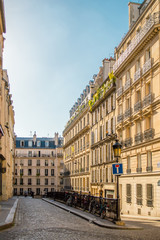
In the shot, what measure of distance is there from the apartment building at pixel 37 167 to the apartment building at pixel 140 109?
223 ft

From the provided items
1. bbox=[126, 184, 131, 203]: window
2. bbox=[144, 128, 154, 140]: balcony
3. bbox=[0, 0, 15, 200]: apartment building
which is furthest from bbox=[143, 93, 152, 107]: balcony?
bbox=[0, 0, 15, 200]: apartment building

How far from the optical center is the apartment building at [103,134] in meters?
38.0

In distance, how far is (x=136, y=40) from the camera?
1171 inches

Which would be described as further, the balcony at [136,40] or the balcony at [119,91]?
the balcony at [119,91]

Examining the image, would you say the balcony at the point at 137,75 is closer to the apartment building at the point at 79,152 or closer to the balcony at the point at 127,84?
the balcony at the point at 127,84

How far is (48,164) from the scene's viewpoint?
103062mm

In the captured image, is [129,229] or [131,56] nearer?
[129,229]

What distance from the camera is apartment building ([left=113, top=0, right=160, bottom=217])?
2597 cm

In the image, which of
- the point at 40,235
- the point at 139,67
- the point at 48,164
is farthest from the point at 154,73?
the point at 48,164

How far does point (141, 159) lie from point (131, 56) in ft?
30.2

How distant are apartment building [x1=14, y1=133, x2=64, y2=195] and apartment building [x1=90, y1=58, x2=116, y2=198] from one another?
54378 mm

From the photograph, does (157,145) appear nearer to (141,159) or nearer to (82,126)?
(141,159)

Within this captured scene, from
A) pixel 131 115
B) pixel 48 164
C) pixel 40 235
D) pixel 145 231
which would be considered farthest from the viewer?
pixel 48 164

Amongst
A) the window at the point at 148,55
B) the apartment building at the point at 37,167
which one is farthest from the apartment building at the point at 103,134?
the apartment building at the point at 37,167
